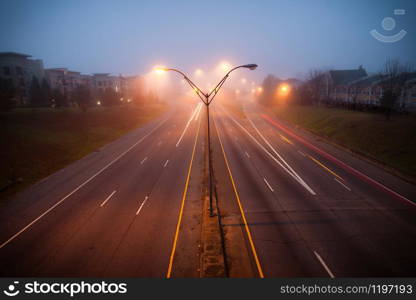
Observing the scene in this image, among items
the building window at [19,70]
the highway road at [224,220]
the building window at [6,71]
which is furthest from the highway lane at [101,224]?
the building window at [19,70]

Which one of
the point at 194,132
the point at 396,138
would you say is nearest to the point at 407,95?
the point at 396,138

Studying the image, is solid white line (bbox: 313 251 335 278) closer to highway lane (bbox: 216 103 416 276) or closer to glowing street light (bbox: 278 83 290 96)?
highway lane (bbox: 216 103 416 276)

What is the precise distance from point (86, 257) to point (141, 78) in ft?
451

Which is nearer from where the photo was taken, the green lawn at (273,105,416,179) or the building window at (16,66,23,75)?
the green lawn at (273,105,416,179)

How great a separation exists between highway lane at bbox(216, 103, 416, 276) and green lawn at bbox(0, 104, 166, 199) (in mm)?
21671

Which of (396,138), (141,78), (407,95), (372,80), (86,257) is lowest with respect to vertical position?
(86,257)

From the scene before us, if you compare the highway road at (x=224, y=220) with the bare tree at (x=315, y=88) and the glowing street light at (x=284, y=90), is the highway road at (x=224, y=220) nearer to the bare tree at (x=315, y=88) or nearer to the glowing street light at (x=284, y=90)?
the bare tree at (x=315, y=88)

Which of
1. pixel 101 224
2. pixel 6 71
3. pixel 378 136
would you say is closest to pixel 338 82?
pixel 378 136

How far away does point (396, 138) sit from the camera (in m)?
28.6

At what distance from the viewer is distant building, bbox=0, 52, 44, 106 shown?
72188mm

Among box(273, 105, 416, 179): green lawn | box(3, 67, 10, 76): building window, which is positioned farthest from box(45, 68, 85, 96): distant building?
box(273, 105, 416, 179): green lawn

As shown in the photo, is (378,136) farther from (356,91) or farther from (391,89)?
(356,91)

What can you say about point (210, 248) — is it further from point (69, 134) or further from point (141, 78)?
point (141, 78)

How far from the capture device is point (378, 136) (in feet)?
101
